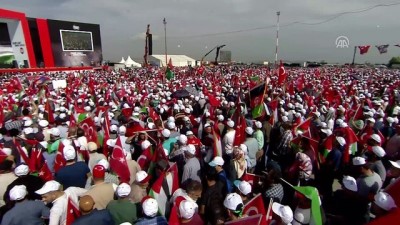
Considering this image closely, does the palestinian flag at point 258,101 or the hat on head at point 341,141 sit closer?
the hat on head at point 341,141

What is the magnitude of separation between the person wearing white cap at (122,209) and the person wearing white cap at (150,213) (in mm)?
269

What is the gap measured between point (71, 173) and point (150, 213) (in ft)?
5.59

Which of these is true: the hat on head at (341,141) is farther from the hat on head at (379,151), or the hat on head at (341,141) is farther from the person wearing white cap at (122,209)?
the person wearing white cap at (122,209)

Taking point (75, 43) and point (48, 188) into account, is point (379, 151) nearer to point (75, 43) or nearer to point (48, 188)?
point (48, 188)

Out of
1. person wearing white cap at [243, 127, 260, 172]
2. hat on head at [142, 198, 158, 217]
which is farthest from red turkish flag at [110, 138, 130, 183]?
person wearing white cap at [243, 127, 260, 172]

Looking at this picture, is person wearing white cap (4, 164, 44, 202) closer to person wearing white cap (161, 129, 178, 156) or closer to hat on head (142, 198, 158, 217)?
hat on head (142, 198, 158, 217)

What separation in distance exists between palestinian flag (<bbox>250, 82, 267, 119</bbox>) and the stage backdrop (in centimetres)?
4003

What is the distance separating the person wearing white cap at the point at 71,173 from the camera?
4012mm

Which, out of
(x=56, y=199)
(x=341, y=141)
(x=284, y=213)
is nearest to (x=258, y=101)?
(x=341, y=141)

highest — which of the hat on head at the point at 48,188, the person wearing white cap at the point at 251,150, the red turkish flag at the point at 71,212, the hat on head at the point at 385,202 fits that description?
the hat on head at the point at 385,202

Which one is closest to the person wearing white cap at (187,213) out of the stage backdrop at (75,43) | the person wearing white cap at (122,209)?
the person wearing white cap at (122,209)

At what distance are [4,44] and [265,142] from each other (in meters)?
Answer: 41.4

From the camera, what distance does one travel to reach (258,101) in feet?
28.5

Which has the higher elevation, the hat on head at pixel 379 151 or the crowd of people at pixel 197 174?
the hat on head at pixel 379 151
